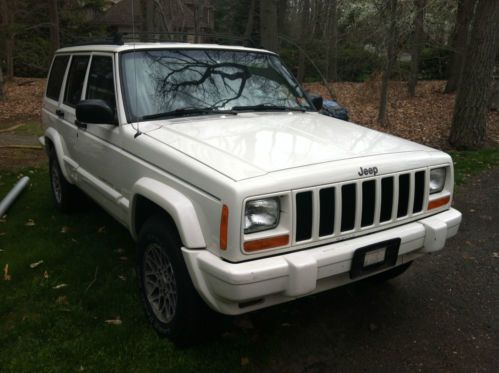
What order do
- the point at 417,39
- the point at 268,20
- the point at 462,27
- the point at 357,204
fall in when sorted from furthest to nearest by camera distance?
1. the point at 462,27
2. the point at 417,39
3. the point at 268,20
4. the point at 357,204

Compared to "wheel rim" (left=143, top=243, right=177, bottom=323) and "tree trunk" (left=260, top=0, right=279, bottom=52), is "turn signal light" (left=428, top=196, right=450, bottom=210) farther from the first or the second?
"tree trunk" (left=260, top=0, right=279, bottom=52)

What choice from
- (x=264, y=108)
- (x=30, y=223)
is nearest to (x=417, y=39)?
(x=264, y=108)

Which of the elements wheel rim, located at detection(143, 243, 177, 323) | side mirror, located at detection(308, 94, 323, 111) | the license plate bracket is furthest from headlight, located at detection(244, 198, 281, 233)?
side mirror, located at detection(308, 94, 323, 111)

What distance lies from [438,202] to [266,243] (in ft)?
4.79

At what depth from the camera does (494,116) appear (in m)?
13.7

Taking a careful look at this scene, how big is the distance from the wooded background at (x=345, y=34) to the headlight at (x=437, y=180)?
2.75 metres

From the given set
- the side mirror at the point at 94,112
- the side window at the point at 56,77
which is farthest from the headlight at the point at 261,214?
the side window at the point at 56,77

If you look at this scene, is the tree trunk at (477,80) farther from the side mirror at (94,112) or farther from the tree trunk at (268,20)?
the side mirror at (94,112)

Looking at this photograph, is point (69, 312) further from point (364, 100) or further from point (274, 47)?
point (364, 100)

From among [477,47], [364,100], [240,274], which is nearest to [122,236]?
[240,274]

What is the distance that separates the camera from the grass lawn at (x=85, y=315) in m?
3.05

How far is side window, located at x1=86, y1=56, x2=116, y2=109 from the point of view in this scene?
396 centimetres

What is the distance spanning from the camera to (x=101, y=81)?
423cm

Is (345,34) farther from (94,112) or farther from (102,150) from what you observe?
(94,112)
